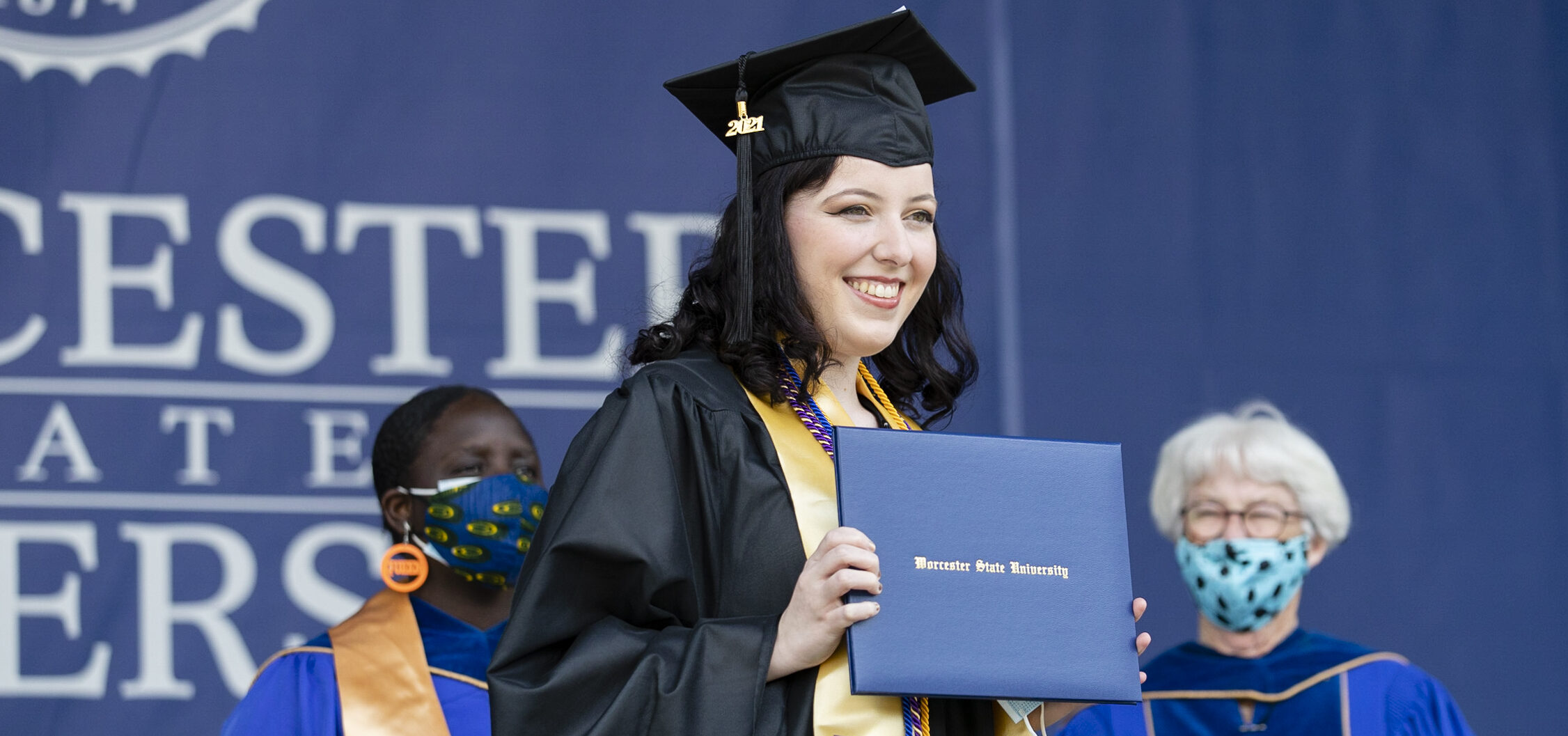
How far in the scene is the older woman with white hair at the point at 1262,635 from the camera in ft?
12.1

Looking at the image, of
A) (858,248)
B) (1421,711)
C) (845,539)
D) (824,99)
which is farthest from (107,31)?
(1421,711)

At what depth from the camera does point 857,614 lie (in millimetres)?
1876

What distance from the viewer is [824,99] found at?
88.7 inches

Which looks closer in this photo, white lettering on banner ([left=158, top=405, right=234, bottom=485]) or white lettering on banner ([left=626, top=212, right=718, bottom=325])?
white lettering on banner ([left=158, top=405, right=234, bottom=485])

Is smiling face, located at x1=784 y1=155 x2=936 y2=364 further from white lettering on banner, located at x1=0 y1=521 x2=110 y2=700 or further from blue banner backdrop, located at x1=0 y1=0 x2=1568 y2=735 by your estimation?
white lettering on banner, located at x1=0 y1=521 x2=110 y2=700

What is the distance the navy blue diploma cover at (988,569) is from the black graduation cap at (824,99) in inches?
13.0

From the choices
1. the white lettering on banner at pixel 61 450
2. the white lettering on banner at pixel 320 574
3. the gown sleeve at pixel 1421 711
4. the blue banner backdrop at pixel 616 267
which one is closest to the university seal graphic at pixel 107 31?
the blue banner backdrop at pixel 616 267

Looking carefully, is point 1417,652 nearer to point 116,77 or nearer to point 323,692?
point 323,692

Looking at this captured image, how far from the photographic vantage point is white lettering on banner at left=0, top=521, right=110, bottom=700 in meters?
3.73

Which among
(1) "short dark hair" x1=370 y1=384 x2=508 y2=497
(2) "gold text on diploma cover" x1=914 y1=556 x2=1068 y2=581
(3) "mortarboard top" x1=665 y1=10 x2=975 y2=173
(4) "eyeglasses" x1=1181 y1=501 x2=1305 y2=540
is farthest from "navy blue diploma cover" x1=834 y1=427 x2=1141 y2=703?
(4) "eyeglasses" x1=1181 y1=501 x2=1305 y2=540

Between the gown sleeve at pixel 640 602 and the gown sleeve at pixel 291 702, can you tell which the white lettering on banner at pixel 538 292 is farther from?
the gown sleeve at pixel 640 602

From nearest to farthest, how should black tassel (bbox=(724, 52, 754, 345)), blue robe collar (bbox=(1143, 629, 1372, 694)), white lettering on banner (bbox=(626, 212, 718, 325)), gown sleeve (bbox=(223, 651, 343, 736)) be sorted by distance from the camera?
black tassel (bbox=(724, 52, 754, 345)) < gown sleeve (bbox=(223, 651, 343, 736)) < blue robe collar (bbox=(1143, 629, 1372, 694)) < white lettering on banner (bbox=(626, 212, 718, 325))

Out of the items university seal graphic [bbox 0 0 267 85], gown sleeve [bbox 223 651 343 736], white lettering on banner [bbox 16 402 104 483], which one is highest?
university seal graphic [bbox 0 0 267 85]

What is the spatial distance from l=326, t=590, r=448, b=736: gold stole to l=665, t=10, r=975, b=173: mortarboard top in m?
1.36
